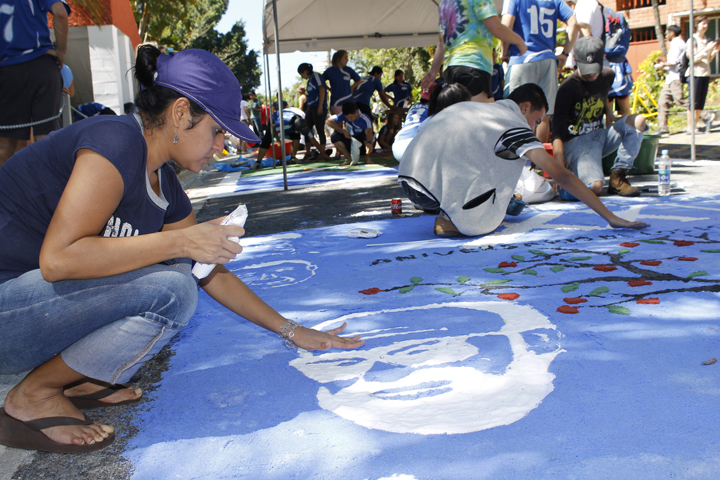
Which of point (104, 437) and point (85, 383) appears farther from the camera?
point (85, 383)

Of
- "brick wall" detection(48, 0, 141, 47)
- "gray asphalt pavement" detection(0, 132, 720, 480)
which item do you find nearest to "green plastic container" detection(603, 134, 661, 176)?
"gray asphalt pavement" detection(0, 132, 720, 480)

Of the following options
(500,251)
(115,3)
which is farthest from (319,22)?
(500,251)

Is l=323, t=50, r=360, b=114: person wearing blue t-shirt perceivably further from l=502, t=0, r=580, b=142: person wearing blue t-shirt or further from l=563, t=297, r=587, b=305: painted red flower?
l=563, t=297, r=587, b=305: painted red flower

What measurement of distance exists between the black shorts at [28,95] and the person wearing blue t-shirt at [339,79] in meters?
5.85

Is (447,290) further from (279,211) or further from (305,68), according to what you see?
(305,68)

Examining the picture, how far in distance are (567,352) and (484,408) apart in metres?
0.43

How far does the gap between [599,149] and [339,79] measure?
526cm

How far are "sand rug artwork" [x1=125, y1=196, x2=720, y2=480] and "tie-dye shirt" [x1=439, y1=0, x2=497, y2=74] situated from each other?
2082mm

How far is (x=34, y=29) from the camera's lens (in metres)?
3.23

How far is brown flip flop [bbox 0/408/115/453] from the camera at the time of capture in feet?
4.60

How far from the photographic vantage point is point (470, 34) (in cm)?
457

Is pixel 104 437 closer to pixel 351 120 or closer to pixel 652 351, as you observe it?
pixel 652 351

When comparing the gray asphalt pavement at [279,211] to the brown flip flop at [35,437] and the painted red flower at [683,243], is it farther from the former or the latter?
the painted red flower at [683,243]

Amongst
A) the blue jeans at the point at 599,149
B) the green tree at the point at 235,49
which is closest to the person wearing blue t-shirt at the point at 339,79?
the blue jeans at the point at 599,149
